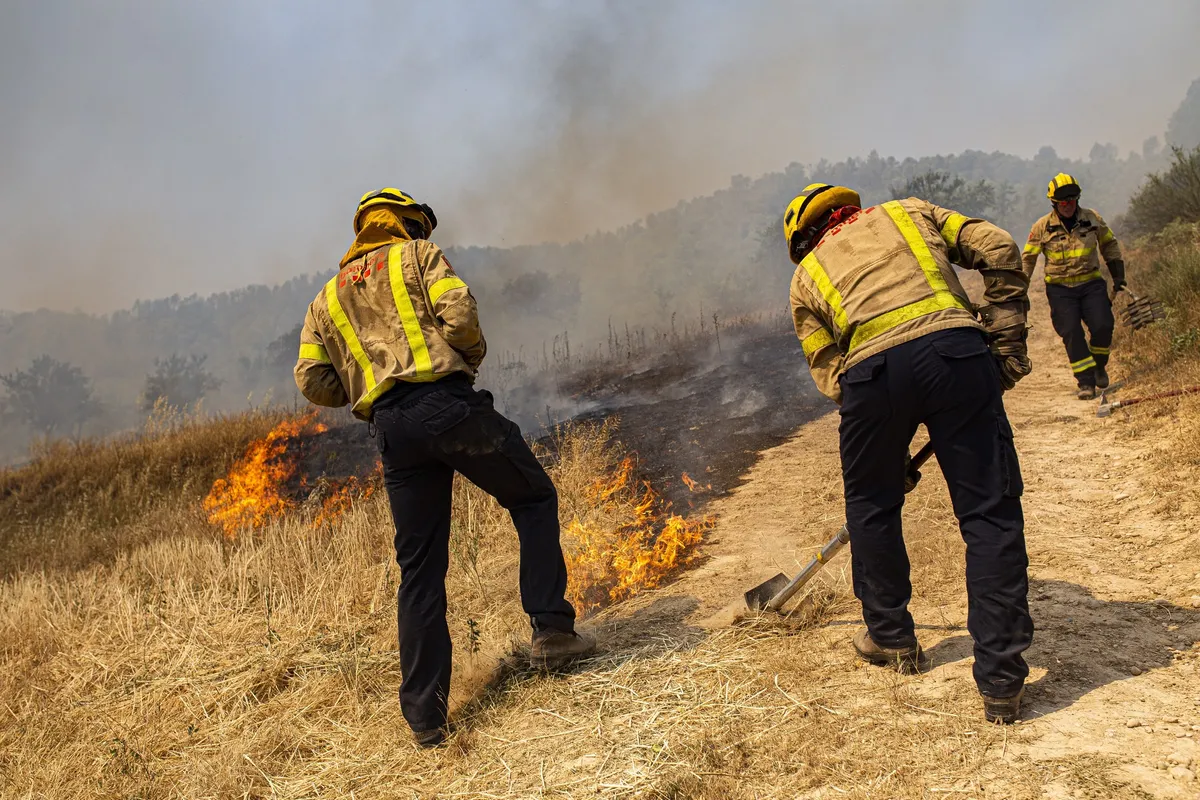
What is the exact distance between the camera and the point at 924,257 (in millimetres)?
2541

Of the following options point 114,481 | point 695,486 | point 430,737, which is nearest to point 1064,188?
point 695,486

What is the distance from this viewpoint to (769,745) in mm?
2287

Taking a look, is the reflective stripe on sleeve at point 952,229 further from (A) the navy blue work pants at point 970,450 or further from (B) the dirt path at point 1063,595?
(B) the dirt path at point 1063,595

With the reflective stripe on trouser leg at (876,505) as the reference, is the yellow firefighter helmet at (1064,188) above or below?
above

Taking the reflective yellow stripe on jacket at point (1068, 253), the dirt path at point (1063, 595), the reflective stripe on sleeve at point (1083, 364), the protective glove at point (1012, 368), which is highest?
the reflective yellow stripe on jacket at point (1068, 253)

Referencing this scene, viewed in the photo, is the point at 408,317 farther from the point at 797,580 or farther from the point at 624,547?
the point at 624,547

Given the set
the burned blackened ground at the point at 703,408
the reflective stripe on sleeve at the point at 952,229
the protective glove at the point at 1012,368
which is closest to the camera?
the protective glove at the point at 1012,368

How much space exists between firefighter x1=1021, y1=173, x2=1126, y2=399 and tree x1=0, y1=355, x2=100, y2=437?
1399 inches

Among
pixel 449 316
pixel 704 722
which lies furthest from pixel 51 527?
pixel 704 722

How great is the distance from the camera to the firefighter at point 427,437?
111 inches

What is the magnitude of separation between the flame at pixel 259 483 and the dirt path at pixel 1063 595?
5.00m

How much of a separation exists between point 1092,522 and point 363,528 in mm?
5096

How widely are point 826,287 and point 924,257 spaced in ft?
1.18

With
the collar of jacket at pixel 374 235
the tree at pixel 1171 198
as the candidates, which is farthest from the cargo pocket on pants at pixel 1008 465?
the tree at pixel 1171 198
